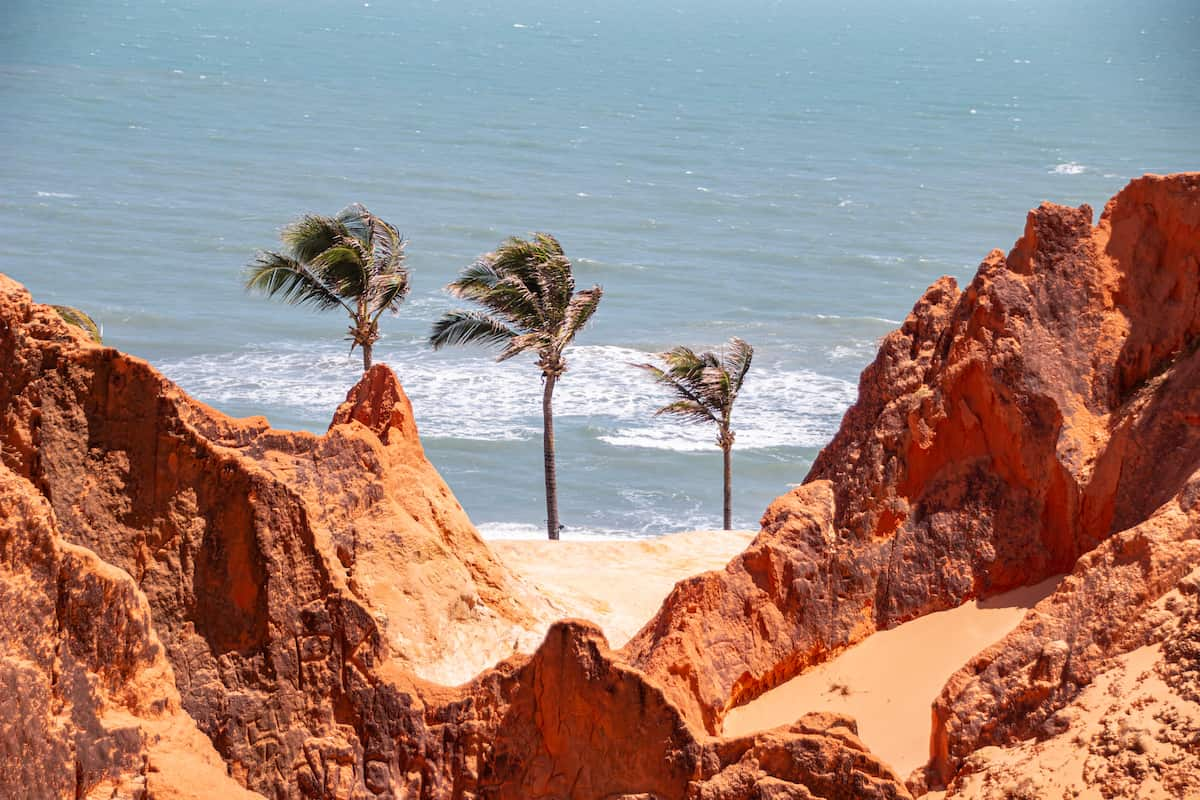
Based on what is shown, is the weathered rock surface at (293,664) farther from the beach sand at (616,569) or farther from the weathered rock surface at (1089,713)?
the beach sand at (616,569)

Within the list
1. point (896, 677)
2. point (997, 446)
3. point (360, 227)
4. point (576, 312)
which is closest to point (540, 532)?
point (576, 312)

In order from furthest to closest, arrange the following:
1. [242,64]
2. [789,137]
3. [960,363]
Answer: [242,64] → [789,137] → [960,363]

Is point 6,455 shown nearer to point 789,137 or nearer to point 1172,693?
point 1172,693

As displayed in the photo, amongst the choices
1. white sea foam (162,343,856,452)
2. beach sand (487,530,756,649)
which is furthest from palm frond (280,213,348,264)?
white sea foam (162,343,856,452)

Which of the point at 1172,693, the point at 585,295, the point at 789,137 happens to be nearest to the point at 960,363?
the point at 1172,693

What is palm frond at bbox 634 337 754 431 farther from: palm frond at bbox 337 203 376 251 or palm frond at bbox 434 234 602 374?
palm frond at bbox 337 203 376 251
